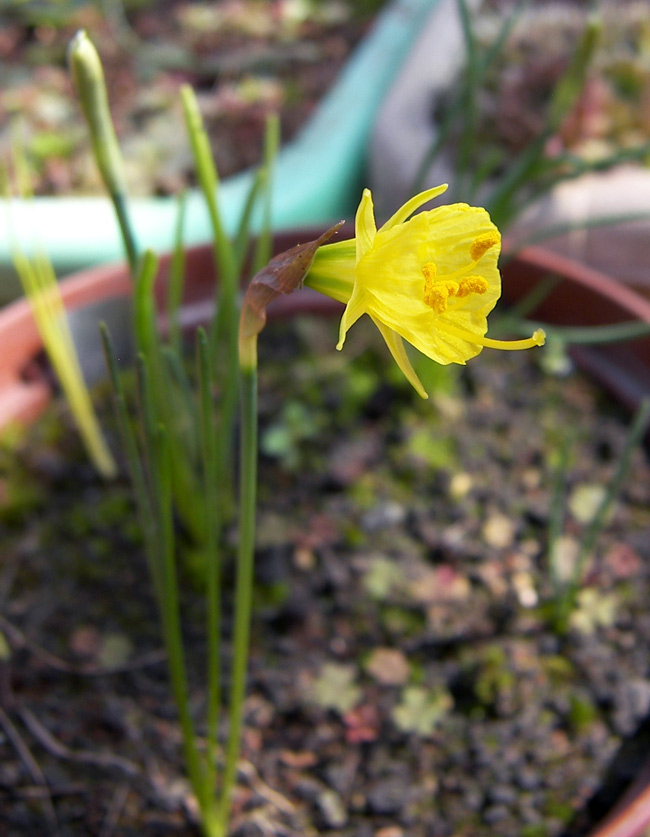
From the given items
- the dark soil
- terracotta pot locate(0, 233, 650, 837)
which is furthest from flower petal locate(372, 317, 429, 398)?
terracotta pot locate(0, 233, 650, 837)

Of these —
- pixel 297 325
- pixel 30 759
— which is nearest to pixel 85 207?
pixel 297 325

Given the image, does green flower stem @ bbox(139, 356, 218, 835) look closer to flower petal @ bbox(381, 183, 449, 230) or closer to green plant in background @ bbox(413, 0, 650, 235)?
flower petal @ bbox(381, 183, 449, 230)

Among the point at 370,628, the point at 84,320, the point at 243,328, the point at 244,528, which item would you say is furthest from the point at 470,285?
the point at 84,320

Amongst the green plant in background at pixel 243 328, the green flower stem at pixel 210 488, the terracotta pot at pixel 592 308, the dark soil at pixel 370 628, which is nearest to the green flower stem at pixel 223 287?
the green plant in background at pixel 243 328

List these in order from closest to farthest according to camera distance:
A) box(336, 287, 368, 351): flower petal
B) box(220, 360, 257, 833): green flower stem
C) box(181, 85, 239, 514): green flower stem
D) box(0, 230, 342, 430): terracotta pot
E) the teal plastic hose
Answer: box(336, 287, 368, 351): flower petal → box(220, 360, 257, 833): green flower stem → box(181, 85, 239, 514): green flower stem → box(0, 230, 342, 430): terracotta pot → the teal plastic hose

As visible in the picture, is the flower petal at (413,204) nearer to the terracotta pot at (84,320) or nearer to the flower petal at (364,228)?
the flower petal at (364,228)

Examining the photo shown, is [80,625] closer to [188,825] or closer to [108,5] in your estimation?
[188,825]
